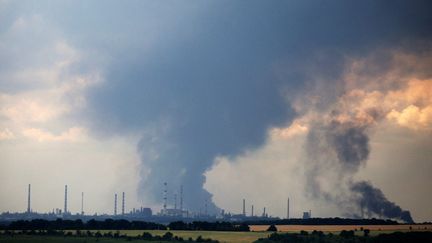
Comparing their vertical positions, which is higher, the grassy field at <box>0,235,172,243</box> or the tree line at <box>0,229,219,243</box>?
the tree line at <box>0,229,219,243</box>

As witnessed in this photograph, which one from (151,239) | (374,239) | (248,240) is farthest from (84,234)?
(374,239)

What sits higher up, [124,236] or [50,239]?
[124,236]

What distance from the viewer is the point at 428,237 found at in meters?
167

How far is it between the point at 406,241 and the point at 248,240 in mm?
36753

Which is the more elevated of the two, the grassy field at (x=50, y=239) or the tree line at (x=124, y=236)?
the tree line at (x=124, y=236)

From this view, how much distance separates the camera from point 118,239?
163875 millimetres

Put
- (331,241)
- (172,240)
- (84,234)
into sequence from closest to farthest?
(331,241) < (172,240) < (84,234)

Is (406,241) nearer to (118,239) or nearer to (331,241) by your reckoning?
(331,241)

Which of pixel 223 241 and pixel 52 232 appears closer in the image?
pixel 223 241

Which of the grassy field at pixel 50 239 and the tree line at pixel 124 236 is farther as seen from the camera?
the tree line at pixel 124 236

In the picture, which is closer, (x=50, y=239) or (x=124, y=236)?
(x=50, y=239)

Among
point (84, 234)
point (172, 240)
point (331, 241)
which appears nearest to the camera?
point (331, 241)

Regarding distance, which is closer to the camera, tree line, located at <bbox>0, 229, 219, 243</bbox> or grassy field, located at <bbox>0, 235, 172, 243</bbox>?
grassy field, located at <bbox>0, 235, 172, 243</bbox>

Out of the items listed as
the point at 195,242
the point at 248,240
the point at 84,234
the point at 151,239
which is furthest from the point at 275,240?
the point at 84,234
